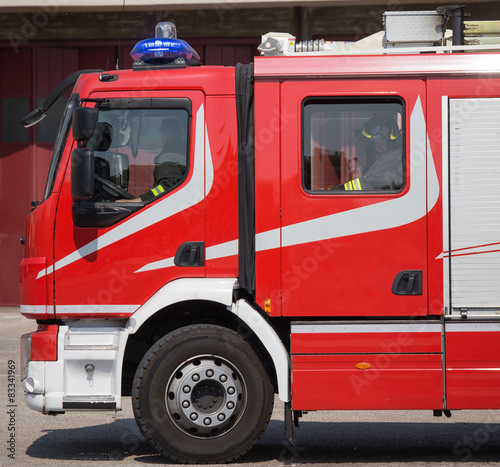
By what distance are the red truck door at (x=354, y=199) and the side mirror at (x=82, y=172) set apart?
1349 millimetres

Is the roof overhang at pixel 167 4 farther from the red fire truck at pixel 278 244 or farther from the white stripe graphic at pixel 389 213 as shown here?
the white stripe graphic at pixel 389 213

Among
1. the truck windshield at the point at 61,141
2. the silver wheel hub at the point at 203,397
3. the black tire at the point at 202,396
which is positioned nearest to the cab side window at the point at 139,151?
the truck windshield at the point at 61,141

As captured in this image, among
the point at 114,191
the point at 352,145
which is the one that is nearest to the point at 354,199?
the point at 352,145

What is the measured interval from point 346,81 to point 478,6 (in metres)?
10.9

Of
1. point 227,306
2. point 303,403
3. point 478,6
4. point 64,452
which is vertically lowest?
point 64,452

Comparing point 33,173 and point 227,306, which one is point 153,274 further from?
point 33,173

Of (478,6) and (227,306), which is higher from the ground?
(478,6)

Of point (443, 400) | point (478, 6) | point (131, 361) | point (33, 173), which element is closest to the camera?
point (443, 400)

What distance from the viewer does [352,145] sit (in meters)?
6.16

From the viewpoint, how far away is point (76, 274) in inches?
247

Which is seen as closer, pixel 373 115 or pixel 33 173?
pixel 373 115

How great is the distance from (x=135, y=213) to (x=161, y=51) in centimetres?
124

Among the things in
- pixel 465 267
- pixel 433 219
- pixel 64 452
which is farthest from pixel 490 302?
pixel 64 452

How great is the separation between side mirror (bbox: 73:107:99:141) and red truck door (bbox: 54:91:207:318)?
0.27m
